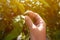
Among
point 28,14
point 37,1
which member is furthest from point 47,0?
point 28,14

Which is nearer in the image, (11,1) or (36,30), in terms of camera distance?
(36,30)

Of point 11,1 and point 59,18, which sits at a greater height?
point 11,1

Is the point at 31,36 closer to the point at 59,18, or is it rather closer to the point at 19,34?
the point at 19,34

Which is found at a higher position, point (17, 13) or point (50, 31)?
point (17, 13)

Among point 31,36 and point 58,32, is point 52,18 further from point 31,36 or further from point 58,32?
point 31,36

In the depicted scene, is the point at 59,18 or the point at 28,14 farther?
the point at 59,18

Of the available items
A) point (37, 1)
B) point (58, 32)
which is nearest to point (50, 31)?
point (58, 32)
